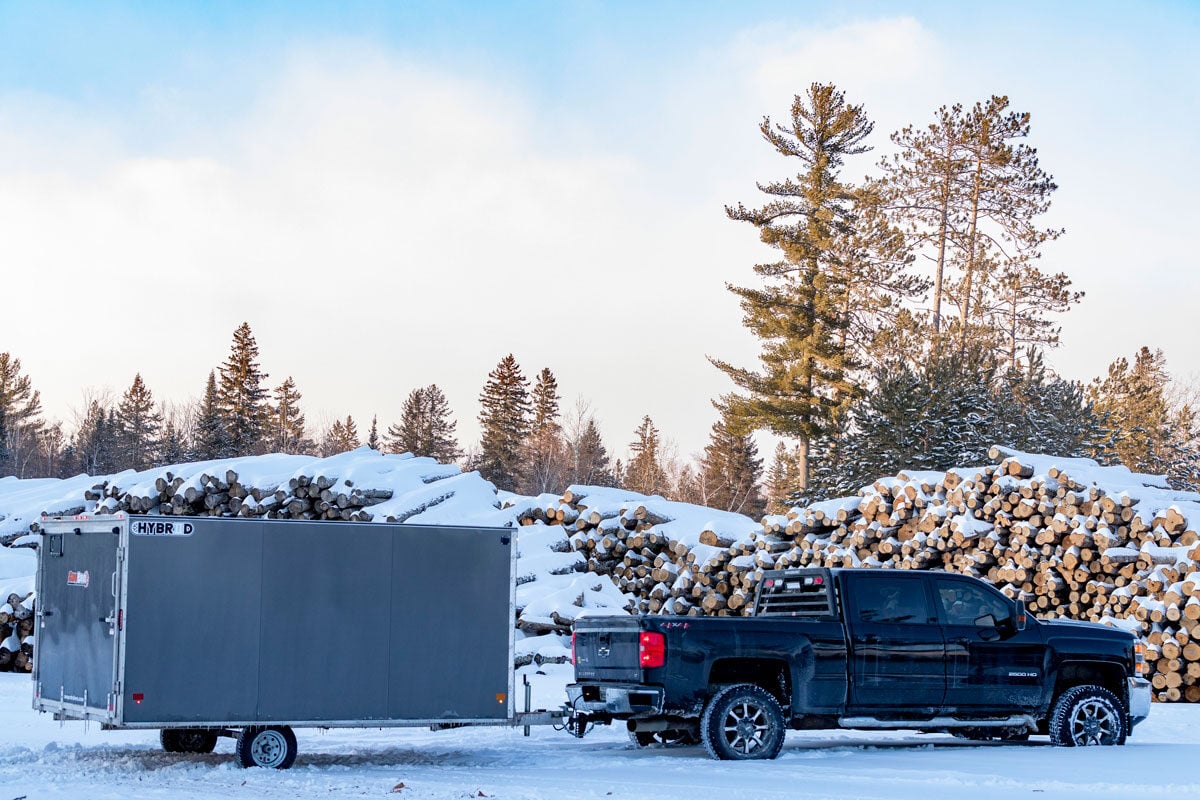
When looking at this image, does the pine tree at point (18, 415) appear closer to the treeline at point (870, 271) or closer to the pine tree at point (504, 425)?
the pine tree at point (504, 425)

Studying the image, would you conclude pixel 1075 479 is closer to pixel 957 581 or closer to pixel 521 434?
pixel 957 581

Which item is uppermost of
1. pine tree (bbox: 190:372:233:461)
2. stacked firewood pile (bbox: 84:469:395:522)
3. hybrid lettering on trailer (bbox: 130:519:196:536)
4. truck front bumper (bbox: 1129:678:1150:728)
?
Result: pine tree (bbox: 190:372:233:461)

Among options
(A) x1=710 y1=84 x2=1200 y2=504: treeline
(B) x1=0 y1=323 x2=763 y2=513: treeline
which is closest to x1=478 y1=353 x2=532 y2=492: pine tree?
(B) x1=0 y1=323 x2=763 y2=513: treeline

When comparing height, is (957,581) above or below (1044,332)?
below

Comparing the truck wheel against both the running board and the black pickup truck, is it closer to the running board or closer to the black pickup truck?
the black pickup truck

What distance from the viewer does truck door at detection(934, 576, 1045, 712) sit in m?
13.0

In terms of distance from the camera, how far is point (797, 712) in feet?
40.6

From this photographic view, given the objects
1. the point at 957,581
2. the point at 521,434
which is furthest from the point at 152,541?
the point at 521,434

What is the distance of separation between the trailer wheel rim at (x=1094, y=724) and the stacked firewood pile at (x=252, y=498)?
42.3 feet

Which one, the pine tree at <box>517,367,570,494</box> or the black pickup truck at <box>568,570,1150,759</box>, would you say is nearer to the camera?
the black pickup truck at <box>568,570,1150,759</box>

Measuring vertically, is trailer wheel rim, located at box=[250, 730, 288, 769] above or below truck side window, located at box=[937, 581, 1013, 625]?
below

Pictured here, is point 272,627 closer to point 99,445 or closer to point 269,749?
point 269,749

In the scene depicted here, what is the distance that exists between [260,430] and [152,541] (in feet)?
237

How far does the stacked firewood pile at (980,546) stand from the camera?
18.5 meters
